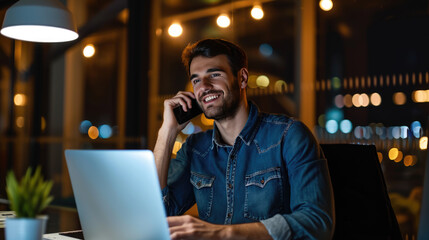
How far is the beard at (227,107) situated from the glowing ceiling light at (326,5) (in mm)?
1976

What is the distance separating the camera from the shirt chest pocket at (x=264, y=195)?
173cm

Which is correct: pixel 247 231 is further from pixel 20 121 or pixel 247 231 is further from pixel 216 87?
pixel 20 121

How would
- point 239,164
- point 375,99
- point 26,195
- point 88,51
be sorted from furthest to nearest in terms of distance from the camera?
point 88,51, point 375,99, point 239,164, point 26,195

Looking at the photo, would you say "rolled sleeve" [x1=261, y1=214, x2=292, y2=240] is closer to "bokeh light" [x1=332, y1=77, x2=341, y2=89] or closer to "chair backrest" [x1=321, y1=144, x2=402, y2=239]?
"chair backrest" [x1=321, y1=144, x2=402, y2=239]

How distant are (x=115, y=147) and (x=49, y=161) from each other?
1.09 m

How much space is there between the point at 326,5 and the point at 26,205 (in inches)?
124

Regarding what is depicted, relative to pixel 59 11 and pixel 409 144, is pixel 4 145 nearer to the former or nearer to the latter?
pixel 59 11

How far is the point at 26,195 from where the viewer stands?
1029mm

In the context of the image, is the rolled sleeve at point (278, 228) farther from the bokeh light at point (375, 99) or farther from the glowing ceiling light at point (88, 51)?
the glowing ceiling light at point (88, 51)

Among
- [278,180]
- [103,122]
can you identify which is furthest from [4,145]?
[278,180]

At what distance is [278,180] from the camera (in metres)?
1.74

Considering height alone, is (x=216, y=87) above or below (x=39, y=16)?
below

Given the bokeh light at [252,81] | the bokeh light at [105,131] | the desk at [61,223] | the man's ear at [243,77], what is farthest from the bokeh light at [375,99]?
the bokeh light at [105,131]

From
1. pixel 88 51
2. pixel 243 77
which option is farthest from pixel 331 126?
pixel 88 51
